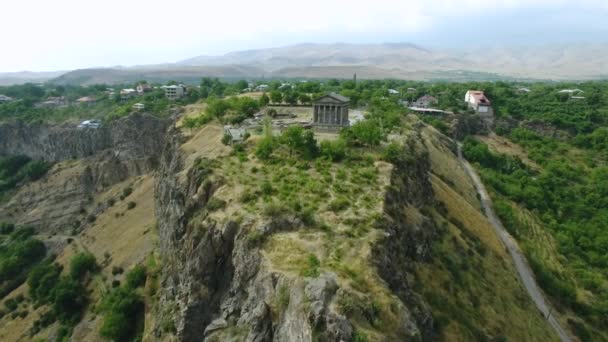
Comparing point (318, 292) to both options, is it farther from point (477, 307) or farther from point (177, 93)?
point (177, 93)

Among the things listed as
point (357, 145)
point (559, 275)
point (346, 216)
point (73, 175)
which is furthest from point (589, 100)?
point (73, 175)

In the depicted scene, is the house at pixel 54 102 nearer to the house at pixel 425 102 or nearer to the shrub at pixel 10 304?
the shrub at pixel 10 304

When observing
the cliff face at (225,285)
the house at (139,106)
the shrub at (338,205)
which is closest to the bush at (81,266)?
the cliff face at (225,285)

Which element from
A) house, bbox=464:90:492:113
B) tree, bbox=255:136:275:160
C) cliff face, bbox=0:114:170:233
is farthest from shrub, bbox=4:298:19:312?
house, bbox=464:90:492:113

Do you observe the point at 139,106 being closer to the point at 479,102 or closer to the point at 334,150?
the point at 334,150

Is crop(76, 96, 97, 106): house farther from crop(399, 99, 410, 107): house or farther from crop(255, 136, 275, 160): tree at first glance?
crop(255, 136, 275, 160): tree
